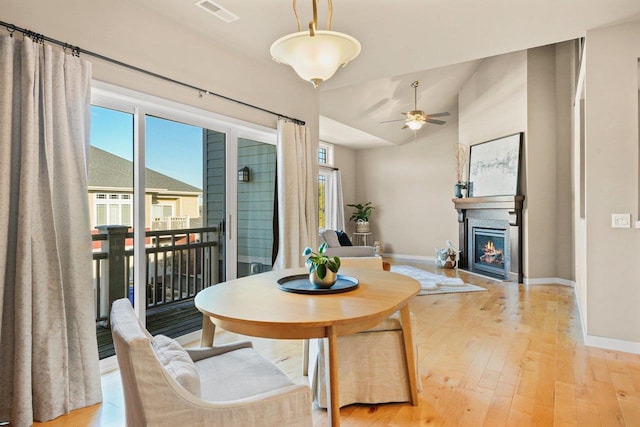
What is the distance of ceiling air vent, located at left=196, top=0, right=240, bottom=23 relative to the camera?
8.21 ft

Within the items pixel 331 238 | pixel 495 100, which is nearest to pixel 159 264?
pixel 331 238

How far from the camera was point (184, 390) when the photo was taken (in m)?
1.04

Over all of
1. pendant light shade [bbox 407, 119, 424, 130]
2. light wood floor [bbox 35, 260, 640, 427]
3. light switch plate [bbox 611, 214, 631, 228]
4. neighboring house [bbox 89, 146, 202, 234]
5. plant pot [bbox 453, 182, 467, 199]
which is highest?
pendant light shade [bbox 407, 119, 424, 130]

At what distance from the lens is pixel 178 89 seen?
2.79 metres

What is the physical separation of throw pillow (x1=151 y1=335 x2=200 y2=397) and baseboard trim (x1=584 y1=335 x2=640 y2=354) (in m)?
3.15

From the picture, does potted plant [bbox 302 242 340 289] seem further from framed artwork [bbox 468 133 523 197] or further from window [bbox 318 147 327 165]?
window [bbox 318 147 327 165]

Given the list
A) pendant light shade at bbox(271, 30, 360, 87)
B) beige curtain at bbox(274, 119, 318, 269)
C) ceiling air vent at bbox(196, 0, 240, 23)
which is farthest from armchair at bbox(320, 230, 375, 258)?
pendant light shade at bbox(271, 30, 360, 87)

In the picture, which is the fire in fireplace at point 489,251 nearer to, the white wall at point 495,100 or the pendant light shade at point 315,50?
the white wall at point 495,100

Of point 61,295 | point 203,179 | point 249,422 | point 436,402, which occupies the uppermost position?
point 203,179

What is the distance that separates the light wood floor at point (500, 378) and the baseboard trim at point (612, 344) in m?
0.07

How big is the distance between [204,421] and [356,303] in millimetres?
754

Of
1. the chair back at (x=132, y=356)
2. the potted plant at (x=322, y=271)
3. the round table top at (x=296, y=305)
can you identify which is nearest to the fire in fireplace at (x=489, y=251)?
the round table top at (x=296, y=305)

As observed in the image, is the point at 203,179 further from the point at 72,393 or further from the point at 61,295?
the point at 72,393

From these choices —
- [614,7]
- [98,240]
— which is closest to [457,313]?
[614,7]
